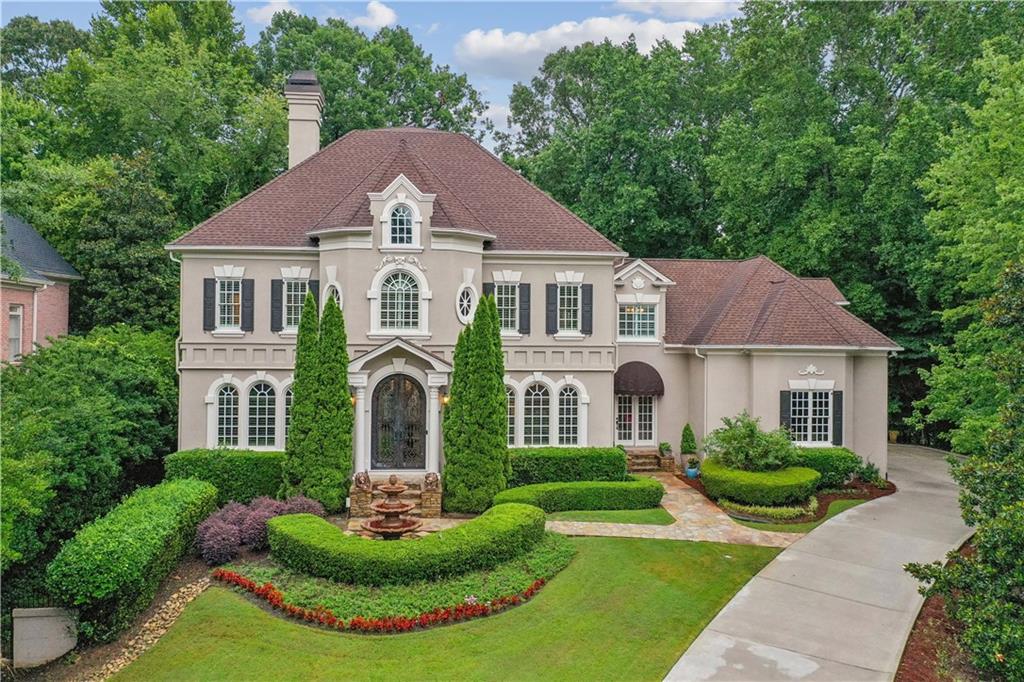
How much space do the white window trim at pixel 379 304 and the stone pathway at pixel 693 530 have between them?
22.4ft

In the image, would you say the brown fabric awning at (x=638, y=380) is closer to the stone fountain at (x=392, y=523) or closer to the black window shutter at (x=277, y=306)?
the stone fountain at (x=392, y=523)

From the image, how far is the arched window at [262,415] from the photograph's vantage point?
66.3 feet

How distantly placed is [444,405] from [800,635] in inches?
418

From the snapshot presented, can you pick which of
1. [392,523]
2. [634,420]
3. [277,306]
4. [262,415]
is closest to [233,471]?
[262,415]

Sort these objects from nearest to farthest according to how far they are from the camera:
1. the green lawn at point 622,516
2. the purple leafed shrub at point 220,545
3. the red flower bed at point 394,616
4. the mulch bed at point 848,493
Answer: the red flower bed at point 394,616 → the purple leafed shrub at point 220,545 → the green lawn at point 622,516 → the mulch bed at point 848,493

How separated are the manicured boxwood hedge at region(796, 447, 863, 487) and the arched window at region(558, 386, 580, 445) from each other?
6944 millimetres

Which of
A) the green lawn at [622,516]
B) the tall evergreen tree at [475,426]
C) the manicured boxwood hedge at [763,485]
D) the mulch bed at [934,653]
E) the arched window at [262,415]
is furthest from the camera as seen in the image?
the arched window at [262,415]

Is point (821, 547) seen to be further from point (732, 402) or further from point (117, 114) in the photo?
point (117, 114)

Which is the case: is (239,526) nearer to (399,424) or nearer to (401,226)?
(399,424)

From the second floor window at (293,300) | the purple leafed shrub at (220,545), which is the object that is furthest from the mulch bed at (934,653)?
the second floor window at (293,300)

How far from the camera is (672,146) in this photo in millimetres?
35781

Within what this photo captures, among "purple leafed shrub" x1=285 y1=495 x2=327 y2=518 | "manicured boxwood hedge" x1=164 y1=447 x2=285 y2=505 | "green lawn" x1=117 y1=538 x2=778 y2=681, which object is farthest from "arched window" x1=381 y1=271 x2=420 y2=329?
"green lawn" x1=117 y1=538 x2=778 y2=681

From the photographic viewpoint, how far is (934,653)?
10828 millimetres

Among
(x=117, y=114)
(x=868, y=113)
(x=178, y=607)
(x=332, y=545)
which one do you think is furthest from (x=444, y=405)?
(x=868, y=113)
